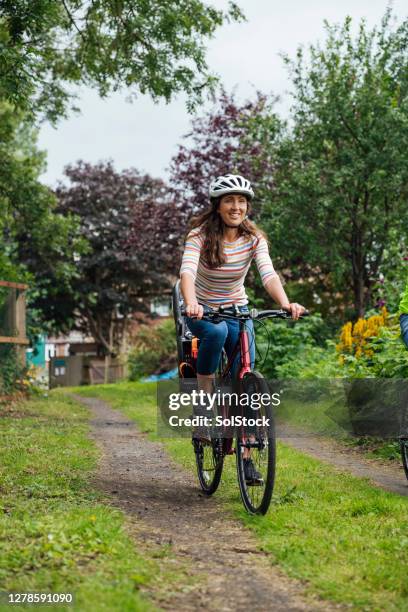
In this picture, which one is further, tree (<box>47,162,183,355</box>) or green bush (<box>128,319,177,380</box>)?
tree (<box>47,162,183,355</box>)

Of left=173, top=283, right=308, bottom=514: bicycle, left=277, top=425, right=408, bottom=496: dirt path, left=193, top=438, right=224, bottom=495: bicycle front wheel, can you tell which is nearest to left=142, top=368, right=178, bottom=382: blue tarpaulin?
left=277, top=425, right=408, bottom=496: dirt path

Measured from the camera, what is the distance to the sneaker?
16.8 ft

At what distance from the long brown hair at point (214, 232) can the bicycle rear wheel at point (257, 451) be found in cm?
88

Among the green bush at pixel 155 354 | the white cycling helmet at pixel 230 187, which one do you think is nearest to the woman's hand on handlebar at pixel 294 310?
the white cycling helmet at pixel 230 187

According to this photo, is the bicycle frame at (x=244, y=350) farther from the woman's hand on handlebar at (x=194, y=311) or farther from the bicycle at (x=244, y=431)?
the woman's hand on handlebar at (x=194, y=311)

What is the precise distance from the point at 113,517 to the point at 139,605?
5.52ft

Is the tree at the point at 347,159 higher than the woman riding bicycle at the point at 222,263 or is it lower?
higher

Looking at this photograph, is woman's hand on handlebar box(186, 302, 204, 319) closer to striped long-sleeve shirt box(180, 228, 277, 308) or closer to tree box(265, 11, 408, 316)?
striped long-sleeve shirt box(180, 228, 277, 308)

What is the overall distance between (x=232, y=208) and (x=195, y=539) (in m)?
2.31

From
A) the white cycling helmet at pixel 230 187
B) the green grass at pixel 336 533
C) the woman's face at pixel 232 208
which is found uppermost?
the white cycling helmet at pixel 230 187

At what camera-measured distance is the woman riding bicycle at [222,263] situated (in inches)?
216

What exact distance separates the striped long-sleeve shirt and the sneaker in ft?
3.64

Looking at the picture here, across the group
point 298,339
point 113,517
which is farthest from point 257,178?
point 113,517

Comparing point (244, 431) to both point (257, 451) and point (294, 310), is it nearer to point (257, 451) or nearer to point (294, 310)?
point (257, 451)
